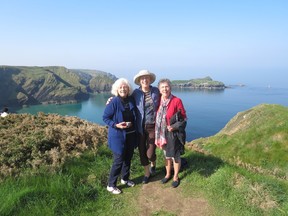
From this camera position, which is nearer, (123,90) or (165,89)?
(123,90)

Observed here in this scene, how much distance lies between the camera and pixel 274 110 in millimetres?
30672

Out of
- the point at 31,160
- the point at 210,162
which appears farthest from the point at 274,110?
the point at 31,160

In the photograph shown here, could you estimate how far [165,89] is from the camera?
6840mm

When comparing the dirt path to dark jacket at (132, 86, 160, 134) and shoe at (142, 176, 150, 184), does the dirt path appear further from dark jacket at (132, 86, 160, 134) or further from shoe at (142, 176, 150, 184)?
dark jacket at (132, 86, 160, 134)

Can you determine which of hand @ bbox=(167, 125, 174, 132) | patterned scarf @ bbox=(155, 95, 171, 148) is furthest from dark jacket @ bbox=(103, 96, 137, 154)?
hand @ bbox=(167, 125, 174, 132)

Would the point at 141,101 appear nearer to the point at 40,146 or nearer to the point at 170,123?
the point at 170,123

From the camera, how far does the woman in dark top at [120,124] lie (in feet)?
21.8

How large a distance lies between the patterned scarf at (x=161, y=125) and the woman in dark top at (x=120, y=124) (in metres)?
0.63

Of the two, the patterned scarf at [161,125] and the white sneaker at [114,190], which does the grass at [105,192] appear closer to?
the white sneaker at [114,190]

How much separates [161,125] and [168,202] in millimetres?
1958

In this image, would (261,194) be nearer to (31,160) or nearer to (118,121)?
(118,121)

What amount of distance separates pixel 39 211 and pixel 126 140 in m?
2.59

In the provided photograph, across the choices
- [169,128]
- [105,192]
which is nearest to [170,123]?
[169,128]

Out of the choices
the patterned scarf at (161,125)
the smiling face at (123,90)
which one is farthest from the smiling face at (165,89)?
the smiling face at (123,90)
